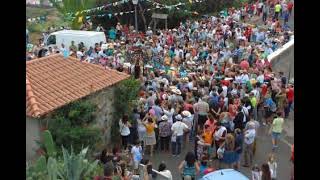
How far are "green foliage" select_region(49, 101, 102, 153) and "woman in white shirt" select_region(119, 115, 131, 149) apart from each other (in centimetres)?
57

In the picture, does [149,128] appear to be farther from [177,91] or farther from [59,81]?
[59,81]

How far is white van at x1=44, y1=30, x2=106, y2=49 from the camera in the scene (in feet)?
76.5

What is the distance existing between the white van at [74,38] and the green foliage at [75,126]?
1030 cm

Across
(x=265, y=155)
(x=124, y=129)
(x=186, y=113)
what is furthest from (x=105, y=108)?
(x=265, y=155)

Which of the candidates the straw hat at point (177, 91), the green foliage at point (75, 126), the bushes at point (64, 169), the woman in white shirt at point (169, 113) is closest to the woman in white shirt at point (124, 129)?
the green foliage at point (75, 126)

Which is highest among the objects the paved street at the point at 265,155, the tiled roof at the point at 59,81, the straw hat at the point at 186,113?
the tiled roof at the point at 59,81

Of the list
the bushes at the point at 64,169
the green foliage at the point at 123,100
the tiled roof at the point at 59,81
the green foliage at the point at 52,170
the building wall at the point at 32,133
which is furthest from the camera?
the green foliage at the point at 123,100

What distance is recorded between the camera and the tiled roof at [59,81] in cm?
1256

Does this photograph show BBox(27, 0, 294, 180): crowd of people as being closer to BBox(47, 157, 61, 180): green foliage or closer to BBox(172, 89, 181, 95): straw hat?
BBox(172, 89, 181, 95): straw hat

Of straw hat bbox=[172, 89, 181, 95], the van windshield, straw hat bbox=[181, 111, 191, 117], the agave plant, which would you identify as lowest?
the agave plant

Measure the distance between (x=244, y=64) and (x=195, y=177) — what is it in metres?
8.38

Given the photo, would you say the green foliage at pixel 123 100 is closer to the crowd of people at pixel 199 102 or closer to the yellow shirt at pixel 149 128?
the crowd of people at pixel 199 102

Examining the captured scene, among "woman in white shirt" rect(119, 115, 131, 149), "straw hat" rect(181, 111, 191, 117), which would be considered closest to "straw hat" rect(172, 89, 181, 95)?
"straw hat" rect(181, 111, 191, 117)

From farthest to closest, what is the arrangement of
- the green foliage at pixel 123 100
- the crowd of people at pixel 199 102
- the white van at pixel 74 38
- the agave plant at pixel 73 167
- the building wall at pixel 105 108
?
the white van at pixel 74 38, the green foliage at pixel 123 100, the building wall at pixel 105 108, the crowd of people at pixel 199 102, the agave plant at pixel 73 167
